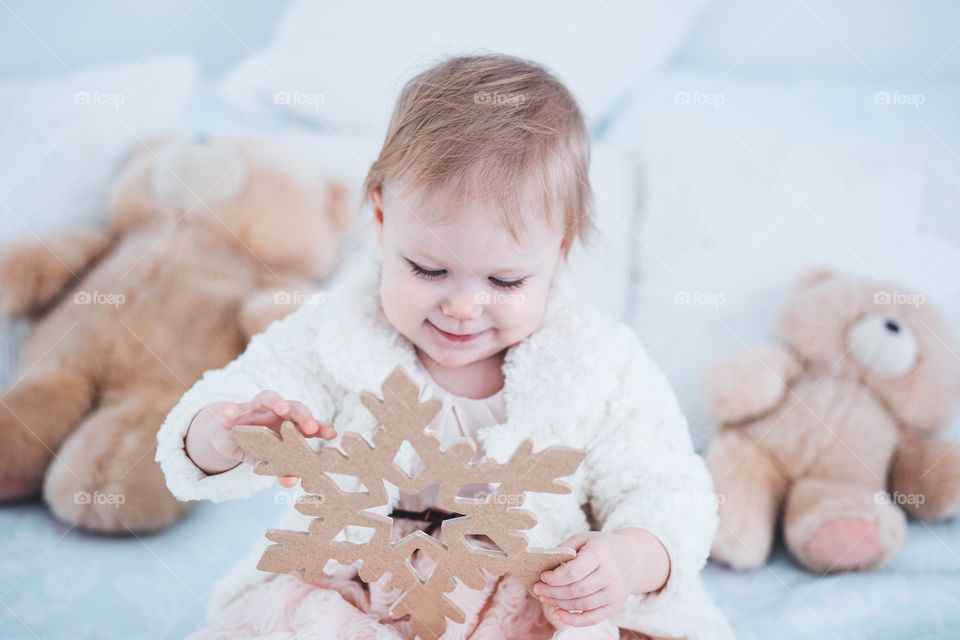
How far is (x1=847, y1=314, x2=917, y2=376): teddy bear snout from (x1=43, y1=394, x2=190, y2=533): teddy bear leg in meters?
1.01

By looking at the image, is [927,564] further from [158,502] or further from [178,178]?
[178,178]

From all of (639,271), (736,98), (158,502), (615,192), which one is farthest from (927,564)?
(158,502)

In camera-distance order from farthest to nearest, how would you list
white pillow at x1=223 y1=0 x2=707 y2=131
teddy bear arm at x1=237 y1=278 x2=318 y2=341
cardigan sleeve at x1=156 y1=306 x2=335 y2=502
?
white pillow at x1=223 y1=0 x2=707 y2=131 < teddy bear arm at x1=237 y1=278 x2=318 y2=341 < cardigan sleeve at x1=156 y1=306 x2=335 y2=502

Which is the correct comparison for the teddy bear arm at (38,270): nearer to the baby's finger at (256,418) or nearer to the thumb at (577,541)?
the baby's finger at (256,418)

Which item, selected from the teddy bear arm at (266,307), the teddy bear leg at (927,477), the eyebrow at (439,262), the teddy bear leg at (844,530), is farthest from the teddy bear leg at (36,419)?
the teddy bear leg at (927,477)

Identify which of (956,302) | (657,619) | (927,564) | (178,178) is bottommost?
(927,564)

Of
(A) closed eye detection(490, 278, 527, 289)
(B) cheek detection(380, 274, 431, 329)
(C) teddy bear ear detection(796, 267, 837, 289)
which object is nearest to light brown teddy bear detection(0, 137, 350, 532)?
(B) cheek detection(380, 274, 431, 329)

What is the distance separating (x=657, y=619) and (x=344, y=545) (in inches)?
13.7

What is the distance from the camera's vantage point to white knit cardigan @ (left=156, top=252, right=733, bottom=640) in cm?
86

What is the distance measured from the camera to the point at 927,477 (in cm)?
116

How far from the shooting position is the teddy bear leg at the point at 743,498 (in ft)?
3.68

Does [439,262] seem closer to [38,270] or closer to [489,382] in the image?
[489,382]

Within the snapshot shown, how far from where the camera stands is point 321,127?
5.55 ft

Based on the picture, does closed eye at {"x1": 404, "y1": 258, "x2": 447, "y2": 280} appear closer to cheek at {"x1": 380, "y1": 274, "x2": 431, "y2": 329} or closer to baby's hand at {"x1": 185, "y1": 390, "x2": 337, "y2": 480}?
cheek at {"x1": 380, "y1": 274, "x2": 431, "y2": 329}
